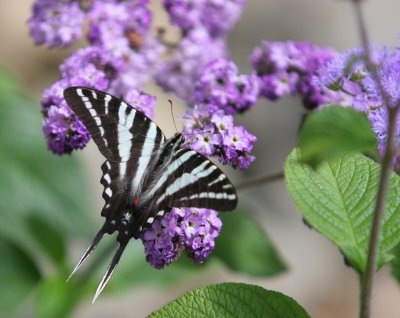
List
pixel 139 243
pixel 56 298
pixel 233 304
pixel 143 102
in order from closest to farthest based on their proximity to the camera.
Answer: pixel 233 304, pixel 143 102, pixel 56 298, pixel 139 243

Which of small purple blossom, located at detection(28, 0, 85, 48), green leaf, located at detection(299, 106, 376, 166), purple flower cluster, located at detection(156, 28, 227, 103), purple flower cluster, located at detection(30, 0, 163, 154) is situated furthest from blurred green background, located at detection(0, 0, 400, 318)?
green leaf, located at detection(299, 106, 376, 166)

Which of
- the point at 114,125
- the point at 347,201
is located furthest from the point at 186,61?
the point at 347,201

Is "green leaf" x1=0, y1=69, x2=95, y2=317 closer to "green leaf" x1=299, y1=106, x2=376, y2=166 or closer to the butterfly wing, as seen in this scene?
the butterfly wing

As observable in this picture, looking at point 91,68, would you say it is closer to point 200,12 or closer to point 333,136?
point 200,12

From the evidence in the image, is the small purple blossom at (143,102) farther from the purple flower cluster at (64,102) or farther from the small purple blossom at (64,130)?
the small purple blossom at (64,130)

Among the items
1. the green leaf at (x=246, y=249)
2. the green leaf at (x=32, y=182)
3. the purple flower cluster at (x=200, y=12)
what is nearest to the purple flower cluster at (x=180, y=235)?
the green leaf at (x=246, y=249)

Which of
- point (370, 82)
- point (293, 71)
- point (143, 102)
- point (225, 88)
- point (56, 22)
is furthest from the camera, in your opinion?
point (56, 22)

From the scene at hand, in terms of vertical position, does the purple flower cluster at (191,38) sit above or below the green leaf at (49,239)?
above

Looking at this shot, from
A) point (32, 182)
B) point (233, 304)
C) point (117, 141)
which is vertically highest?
point (117, 141)
